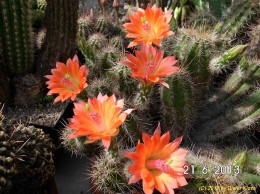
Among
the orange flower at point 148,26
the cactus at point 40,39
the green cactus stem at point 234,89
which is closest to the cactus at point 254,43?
the green cactus stem at point 234,89

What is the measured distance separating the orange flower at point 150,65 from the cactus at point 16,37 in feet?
2.07

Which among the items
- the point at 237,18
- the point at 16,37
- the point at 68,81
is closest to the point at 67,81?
the point at 68,81

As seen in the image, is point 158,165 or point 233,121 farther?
point 233,121

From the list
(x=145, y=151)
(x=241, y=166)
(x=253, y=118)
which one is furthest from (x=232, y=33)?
(x=145, y=151)

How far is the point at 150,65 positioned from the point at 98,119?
30 cm

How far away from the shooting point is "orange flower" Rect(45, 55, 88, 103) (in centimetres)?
131

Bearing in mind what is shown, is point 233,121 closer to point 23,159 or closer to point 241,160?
point 241,160

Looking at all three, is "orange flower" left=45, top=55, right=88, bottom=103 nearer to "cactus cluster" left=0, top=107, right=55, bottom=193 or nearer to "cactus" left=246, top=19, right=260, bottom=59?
"cactus cluster" left=0, top=107, right=55, bottom=193

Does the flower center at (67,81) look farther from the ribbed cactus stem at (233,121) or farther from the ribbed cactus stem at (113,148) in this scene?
the ribbed cactus stem at (233,121)

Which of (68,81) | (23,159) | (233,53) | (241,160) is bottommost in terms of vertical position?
(23,159)

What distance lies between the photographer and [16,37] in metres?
1.64

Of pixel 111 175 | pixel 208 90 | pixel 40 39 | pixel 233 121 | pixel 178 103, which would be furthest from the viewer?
pixel 40 39

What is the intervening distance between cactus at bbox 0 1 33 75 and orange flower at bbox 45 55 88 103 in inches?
15.3

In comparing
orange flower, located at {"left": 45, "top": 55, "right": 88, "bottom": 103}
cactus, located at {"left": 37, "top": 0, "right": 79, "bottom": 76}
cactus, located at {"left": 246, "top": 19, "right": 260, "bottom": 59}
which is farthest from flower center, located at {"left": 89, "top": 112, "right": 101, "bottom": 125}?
cactus, located at {"left": 246, "top": 19, "right": 260, "bottom": 59}
